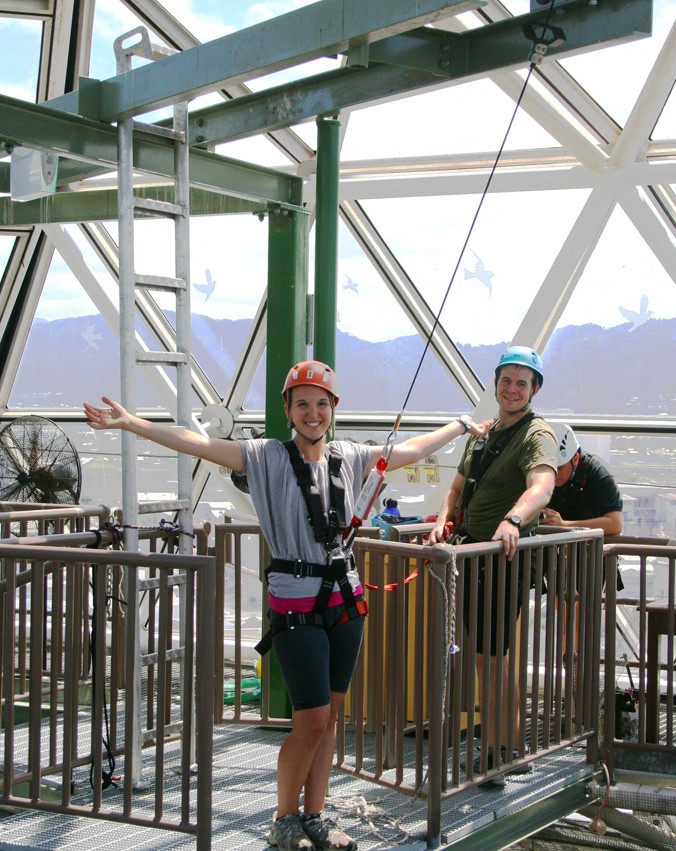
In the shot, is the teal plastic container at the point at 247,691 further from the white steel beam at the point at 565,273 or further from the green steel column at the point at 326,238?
the white steel beam at the point at 565,273

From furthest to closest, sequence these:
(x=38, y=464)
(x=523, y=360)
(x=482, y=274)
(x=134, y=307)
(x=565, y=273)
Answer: (x=482, y=274) < (x=565, y=273) < (x=38, y=464) < (x=134, y=307) < (x=523, y=360)

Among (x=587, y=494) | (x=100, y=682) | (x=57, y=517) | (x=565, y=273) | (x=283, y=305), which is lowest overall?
(x=100, y=682)

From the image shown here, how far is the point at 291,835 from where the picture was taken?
13.4 ft

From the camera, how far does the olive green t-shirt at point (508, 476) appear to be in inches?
195

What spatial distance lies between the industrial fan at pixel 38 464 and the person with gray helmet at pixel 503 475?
4.86m

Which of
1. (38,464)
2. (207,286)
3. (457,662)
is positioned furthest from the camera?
(207,286)

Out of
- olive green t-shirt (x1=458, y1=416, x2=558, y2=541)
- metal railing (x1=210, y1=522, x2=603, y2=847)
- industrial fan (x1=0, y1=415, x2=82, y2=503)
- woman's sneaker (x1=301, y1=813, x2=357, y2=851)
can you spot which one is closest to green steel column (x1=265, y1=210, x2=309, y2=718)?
metal railing (x1=210, y1=522, x2=603, y2=847)

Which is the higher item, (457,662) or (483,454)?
(483,454)

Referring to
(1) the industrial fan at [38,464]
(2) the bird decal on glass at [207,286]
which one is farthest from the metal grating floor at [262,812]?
(2) the bird decal on glass at [207,286]

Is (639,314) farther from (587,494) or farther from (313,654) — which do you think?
(313,654)

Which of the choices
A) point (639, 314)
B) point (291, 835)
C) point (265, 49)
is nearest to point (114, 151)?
point (265, 49)

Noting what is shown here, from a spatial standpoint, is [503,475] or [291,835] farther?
[503,475]

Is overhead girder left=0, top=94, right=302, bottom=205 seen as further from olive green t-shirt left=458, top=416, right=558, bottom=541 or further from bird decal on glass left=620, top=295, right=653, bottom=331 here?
bird decal on glass left=620, top=295, right=653, bottom=331

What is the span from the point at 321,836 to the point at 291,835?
13 cm
